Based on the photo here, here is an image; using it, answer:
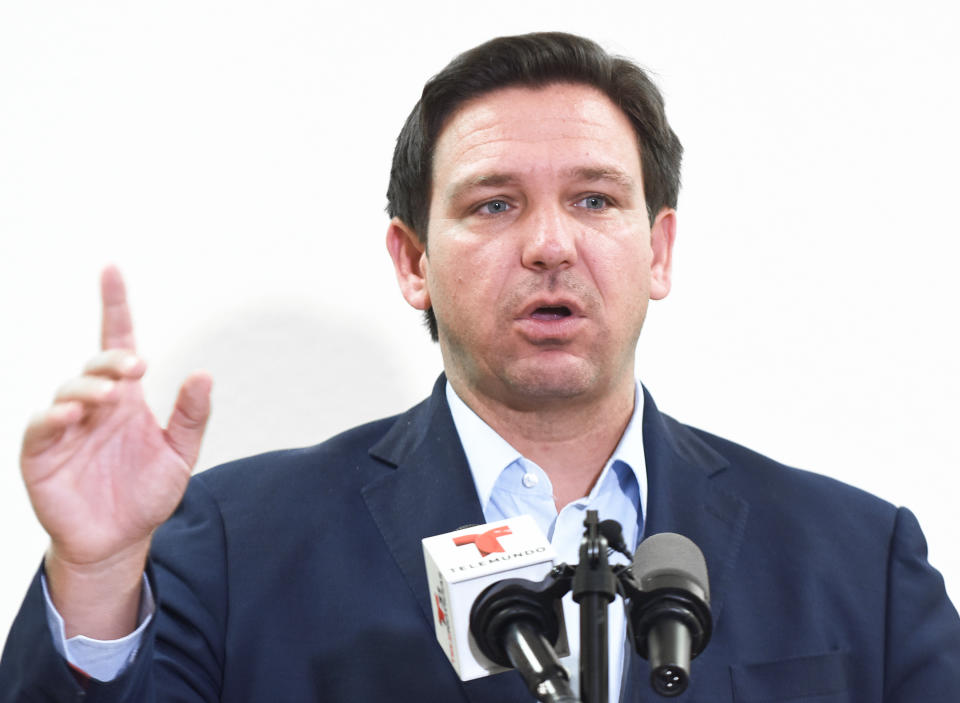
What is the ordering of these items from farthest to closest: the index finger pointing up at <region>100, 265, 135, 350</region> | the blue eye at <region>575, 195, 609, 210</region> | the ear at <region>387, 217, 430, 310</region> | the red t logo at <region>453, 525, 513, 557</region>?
the ear at <region>387, 217, 430, 310</region>
the blue eye at <region>575, 195, 609, 210</region>
the index finger pointing up at <region>100, 265, 135, 350</region>
the red t logo at <region>453, 525, 513, 557</region>

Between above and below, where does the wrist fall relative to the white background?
below

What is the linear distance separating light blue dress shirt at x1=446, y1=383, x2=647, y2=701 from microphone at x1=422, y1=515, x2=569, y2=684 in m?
0.70

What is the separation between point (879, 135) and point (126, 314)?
1.98 m

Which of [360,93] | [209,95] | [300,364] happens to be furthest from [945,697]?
[209,95]

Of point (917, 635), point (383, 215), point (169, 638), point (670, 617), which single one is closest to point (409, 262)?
point (383, 215)

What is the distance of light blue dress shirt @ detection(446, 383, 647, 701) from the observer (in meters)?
2.09

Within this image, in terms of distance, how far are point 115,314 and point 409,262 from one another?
103 cm

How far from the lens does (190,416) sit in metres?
1.53

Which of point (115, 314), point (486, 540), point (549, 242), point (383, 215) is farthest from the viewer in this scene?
point (383, 215)

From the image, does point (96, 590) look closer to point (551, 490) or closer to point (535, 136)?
point (551, 490)

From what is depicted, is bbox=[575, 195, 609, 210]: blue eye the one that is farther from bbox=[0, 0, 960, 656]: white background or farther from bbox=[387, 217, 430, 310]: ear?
bbox=[0, 0, 960, 656]: white background

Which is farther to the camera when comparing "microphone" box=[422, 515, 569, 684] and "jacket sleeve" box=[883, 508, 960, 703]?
"jacket sleeve" box=[883, 508, 960, 703]

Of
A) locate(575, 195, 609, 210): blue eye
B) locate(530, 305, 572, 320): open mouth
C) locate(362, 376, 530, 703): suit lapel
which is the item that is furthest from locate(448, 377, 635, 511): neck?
locate(575, 195, 609, 210): blue eye

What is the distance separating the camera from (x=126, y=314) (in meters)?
1.45
